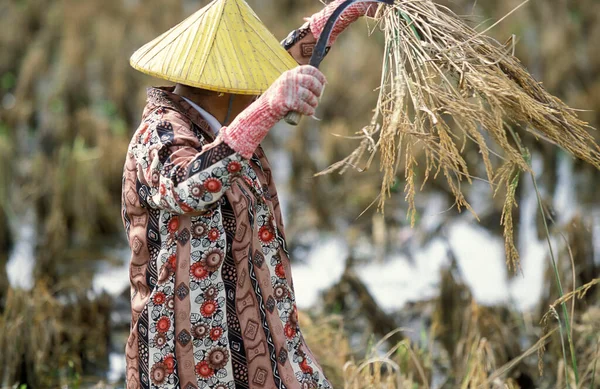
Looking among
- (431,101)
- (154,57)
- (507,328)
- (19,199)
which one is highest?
(19,199)

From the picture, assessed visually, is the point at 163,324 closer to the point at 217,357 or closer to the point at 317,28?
the point at 217,357

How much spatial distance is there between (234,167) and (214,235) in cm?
26

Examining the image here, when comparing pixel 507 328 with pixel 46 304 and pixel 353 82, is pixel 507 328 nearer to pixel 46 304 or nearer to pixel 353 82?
pixel 46 304

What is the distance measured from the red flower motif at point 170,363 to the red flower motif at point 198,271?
187mm

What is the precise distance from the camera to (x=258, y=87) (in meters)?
2.04

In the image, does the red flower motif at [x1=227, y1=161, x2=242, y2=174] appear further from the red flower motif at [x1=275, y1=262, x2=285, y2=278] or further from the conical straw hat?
the red flower motif at [x1=275, y1=262, x2=285, y2=278]

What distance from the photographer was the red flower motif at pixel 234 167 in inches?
70.5

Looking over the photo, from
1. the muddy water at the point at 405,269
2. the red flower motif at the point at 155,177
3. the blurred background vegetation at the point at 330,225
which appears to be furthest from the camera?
the muddy water at the point at 405,269

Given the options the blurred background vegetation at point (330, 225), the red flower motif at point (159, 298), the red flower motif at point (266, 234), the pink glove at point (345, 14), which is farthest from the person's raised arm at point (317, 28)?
the red flower motif at point (159, 298)

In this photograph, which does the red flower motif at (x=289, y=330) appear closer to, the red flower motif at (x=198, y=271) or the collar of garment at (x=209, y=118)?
the red flower motif at (x=198, y=271)

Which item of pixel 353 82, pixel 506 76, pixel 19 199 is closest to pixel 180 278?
pixel 506 76

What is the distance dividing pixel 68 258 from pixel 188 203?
10.7 ft

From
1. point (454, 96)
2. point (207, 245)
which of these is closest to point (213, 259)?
point (207, 245)

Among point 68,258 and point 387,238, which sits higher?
point 68,258
